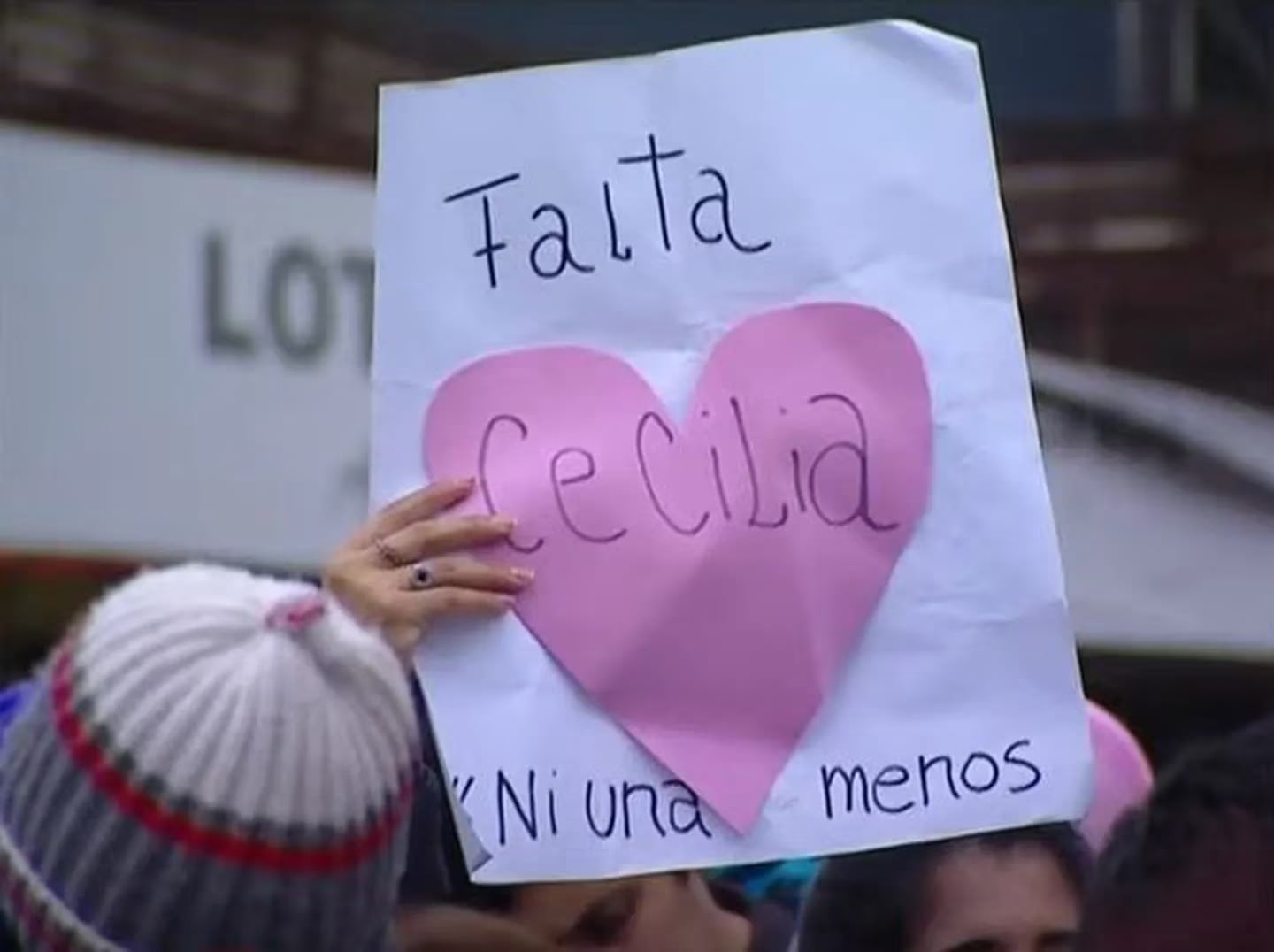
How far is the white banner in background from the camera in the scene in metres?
4.43

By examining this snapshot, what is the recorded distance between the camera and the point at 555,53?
507 cm

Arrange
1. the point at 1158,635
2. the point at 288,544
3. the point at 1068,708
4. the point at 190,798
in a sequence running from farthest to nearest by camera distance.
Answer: the point at 1158,635 → the point at 288,544 → the point at 1068,708 → the point at 190,798

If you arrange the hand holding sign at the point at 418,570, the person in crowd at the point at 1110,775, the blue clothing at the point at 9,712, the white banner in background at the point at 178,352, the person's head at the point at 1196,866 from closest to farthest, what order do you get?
→ the person's head at the point at 1196,866, the blue clothing at the point at 9,712, the hand holding sign at the point at 418,570, the person in crowd at the point at 1110,775, the white banner in background at the point at 178,352

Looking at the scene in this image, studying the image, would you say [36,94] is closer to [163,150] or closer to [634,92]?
[163,150]

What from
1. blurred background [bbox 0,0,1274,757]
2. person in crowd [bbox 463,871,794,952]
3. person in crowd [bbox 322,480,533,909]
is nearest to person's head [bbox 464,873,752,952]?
person in crowd [bbox 463,871,794,952]

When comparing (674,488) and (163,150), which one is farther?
(163,150)

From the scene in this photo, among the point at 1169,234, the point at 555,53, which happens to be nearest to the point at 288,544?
the point at 555,53

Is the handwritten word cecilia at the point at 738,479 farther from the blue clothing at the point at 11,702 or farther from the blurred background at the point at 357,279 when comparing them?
the blurred background at the point at 357,279

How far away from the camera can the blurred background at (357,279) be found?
14.7 ft

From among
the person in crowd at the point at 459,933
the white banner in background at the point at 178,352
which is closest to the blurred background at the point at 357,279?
the white banner in background at the point at 178,352

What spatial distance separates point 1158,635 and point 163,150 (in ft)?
6.08

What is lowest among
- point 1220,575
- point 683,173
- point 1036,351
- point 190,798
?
point 190,798

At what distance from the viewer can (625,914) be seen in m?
1.54

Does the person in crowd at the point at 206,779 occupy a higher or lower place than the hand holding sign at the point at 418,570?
lower
